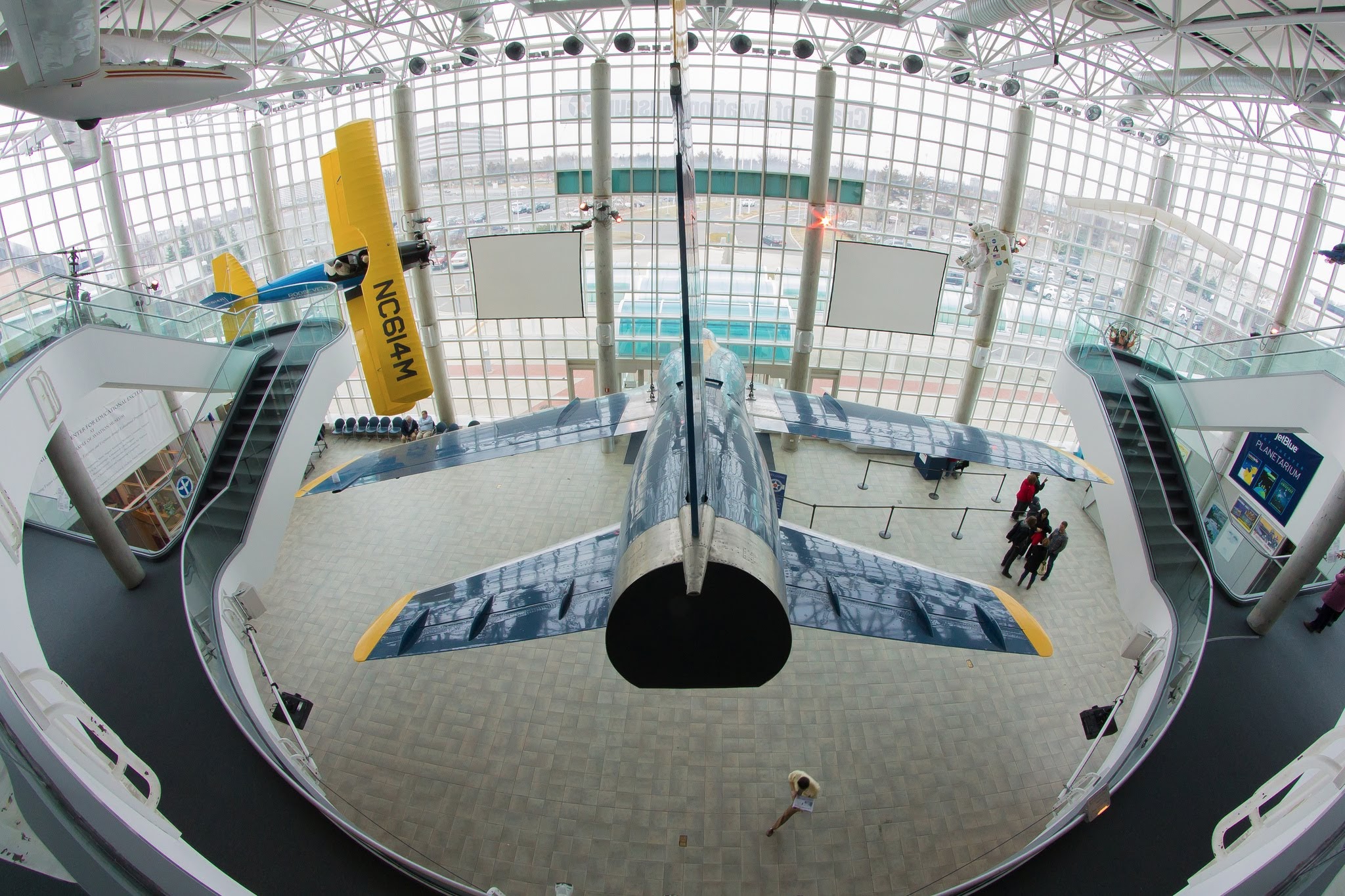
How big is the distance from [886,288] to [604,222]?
9.33 meters

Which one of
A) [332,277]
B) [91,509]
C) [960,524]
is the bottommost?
[960,524]

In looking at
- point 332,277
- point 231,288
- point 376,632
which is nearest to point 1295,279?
point 376,632

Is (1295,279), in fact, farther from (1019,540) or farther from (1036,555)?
(1036,555)

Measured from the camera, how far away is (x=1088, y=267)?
24141mm

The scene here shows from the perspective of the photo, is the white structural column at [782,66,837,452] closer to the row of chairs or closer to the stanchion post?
the stanchion post

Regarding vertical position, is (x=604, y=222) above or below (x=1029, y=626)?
above

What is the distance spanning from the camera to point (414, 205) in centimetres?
2023

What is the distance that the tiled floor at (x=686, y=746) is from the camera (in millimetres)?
8984

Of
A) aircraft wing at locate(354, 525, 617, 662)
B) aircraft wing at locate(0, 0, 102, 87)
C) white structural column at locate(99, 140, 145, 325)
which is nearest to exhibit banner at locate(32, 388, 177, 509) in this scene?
white structural column at locate(99, 140, 145, 325)

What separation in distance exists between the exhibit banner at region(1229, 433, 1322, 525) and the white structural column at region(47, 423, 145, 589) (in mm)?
24847

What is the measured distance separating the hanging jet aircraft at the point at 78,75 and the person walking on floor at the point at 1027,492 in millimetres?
18463

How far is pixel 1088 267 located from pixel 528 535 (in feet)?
77.6

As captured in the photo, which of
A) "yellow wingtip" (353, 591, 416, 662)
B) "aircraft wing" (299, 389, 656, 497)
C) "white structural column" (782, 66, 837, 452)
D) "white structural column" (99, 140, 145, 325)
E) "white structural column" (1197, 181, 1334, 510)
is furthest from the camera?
"white structural column" (99, 140, 145, 325)

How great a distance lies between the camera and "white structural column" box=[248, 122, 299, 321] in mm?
22594
